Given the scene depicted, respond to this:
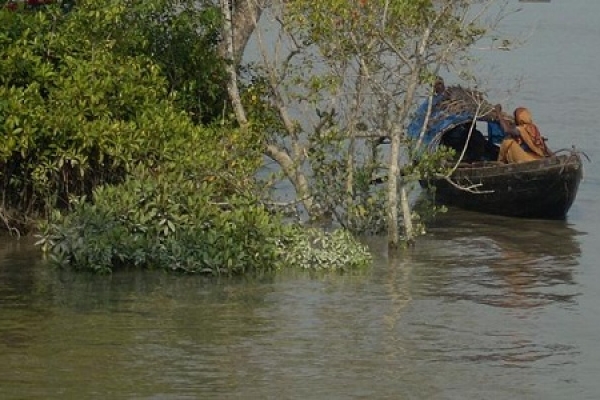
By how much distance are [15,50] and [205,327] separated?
168 inches

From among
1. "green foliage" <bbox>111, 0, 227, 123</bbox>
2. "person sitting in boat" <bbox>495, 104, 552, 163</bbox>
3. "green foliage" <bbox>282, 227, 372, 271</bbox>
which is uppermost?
"green foliage" <bbox>111, 0, 227, 123</bbox>

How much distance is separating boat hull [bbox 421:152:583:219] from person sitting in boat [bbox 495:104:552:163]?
12.3 inches

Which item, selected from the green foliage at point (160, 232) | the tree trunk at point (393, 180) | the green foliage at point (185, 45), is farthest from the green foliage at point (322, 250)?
the green foliage at point (185, 45)

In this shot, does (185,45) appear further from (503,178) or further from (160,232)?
(503,178)

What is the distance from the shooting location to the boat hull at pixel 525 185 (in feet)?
61.3

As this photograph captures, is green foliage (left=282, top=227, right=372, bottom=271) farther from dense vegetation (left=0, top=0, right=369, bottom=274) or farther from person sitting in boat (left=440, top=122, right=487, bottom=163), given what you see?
person sitting in boat (left=440, top=122, right=487, bottom=163)

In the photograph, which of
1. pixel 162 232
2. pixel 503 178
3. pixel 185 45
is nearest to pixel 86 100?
pixel 185 45

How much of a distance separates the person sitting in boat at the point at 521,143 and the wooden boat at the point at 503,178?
0.22 metres

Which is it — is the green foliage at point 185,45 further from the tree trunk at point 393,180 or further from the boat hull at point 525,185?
the boat hull at point 525,185

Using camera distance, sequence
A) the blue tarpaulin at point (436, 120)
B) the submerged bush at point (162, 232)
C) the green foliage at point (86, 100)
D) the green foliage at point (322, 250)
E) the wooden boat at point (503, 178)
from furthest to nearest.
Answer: the wooden boat at point (503, 178), the blue tarpaulin at point (436, 120), the green foliage at point (86, 100), the green foliage at point (322, 250), the submerged bush at point (162, 232)

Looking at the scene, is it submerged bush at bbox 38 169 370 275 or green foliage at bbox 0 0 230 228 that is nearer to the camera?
submerged bush at bbox 38 169 370 275

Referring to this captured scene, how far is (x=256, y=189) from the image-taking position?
15664mm

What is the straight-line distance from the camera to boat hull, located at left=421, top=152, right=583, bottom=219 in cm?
1869

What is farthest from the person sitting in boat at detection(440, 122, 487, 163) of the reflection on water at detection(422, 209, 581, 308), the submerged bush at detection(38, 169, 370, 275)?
the submerged bush at detection(38, 169, 370, 275)
